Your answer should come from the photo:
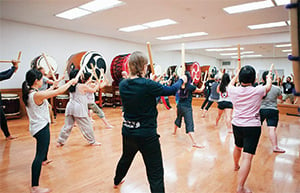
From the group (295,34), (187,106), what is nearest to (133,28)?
(187,106)

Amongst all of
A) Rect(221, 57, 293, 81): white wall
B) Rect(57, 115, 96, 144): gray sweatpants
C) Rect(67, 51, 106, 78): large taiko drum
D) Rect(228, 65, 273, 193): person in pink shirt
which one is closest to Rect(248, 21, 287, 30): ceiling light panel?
Rect(221, 57, 293, 81): white wall

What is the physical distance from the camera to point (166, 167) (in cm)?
264

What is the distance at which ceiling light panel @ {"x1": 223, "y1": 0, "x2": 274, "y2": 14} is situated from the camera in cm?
461

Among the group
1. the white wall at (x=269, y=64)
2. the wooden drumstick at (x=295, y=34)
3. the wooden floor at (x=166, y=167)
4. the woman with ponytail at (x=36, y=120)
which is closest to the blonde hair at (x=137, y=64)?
the woman with ponytail at (x=36, y=120)

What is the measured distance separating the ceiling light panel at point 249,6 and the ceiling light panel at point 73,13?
3663mm

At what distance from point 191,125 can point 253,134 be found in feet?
5.08

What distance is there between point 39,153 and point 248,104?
2.14 meters

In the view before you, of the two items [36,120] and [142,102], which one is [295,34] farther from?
[36,120]

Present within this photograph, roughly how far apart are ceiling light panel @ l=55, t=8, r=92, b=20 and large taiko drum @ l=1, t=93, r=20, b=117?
259cm

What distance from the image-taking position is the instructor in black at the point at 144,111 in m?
1.55

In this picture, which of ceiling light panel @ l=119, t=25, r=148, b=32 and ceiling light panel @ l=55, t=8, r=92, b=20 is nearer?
ceiling light panel @ l=55, t=8, r=92, b=20

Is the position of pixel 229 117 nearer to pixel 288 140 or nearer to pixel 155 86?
pixel 288 140

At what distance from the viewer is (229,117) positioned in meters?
4.45

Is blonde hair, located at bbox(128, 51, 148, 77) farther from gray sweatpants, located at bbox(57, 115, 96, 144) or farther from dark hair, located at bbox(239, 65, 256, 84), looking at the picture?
Result: gray sweatpants, located at bbox(57, 115, 96, 144)
